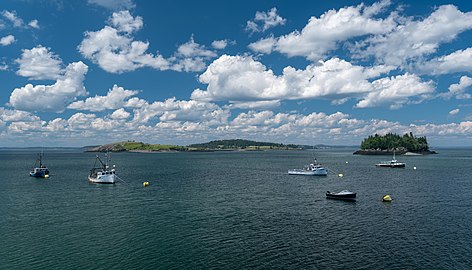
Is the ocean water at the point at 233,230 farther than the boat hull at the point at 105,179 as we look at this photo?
No

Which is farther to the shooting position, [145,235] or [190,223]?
[190,223]

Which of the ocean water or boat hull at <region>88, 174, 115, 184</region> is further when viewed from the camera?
boat hull at <region>88, 174, 115, 184</region>

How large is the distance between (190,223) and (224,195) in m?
33.6

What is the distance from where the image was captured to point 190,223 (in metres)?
64.9

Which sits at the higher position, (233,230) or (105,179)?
(105,179)

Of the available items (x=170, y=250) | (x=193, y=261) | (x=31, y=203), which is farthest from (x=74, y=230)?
(x=31, y=203)

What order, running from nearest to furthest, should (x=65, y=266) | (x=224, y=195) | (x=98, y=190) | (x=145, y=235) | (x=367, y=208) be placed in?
(x=65, y=266)
(x=145, y=235)
(x=367, y=208)
(x=224, y=195)
(x=98, y=190)

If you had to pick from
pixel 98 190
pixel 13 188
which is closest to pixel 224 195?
pixel 98 190

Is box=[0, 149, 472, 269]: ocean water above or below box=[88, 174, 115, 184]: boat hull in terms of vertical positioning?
below

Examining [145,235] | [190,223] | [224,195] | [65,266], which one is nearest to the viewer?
[65,266]

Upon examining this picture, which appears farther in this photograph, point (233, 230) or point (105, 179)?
point (105, 179)

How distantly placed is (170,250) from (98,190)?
6920cm

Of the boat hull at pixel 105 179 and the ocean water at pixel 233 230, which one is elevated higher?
the boat hull at pixel 105 179

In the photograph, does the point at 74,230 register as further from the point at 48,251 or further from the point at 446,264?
the point at 446,264
